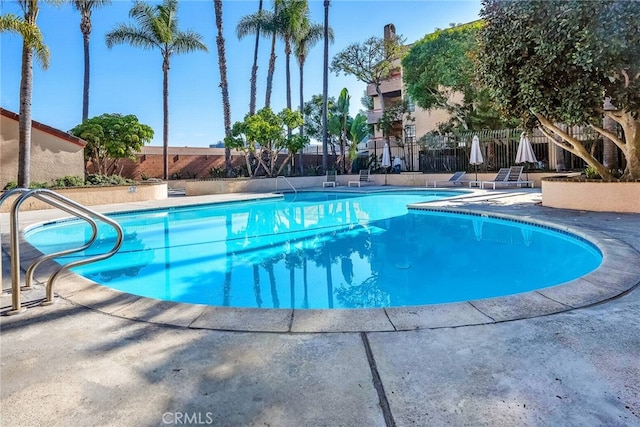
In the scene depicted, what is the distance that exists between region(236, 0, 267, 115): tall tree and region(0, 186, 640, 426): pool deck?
22512mm

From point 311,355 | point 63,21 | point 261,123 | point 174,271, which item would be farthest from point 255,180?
point 311,355

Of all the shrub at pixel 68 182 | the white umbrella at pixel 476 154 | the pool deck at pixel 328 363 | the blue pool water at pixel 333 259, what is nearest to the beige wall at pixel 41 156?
the shrub at pixel 68 182

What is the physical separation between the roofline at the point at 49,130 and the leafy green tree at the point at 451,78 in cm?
1752

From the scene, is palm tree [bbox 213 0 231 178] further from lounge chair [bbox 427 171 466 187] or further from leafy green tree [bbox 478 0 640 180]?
leafy green tree [bbox 478 0 640 180]

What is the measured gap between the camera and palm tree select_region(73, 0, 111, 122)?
856 inches

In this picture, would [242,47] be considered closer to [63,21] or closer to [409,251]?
[63,21]

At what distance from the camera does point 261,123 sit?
2038cm

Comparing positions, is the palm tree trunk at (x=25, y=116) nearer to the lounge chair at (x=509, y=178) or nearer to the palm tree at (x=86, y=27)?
the palm tree at (x=86, y=27)

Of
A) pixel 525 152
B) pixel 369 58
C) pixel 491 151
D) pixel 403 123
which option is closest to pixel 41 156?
pixel 369 58

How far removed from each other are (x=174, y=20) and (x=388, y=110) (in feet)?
47.8

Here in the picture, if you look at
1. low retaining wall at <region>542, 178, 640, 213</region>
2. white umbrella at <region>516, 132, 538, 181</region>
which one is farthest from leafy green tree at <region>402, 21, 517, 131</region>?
low retaining wall at <region>542, 178, 640, 213</region>

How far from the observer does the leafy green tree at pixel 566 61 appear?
23.4ft

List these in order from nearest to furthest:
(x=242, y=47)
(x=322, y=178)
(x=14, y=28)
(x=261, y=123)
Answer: (x=14, y=28), (x=261, y=123), (x=322, y=178), (x=242, y=47)

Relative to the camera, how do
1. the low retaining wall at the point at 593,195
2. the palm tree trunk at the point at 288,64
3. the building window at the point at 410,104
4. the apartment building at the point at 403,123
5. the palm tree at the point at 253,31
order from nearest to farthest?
the low retaining wall at the point at 593,195 → the palm tree at the point at 253,31 → the apartment building at the point at 403,123 → the building window at the point at 410,104 → the palm tree trunk at the point at 288,64
